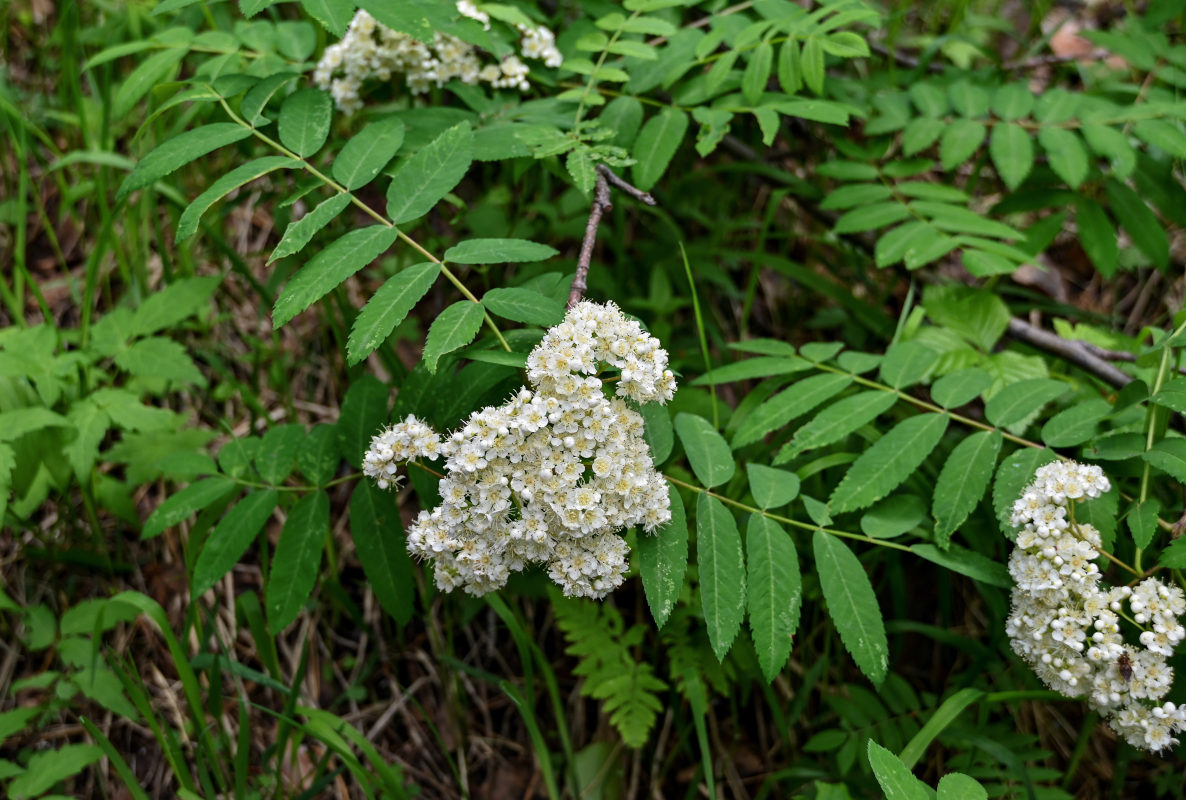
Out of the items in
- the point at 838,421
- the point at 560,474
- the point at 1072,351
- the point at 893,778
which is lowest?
the point at 893,778

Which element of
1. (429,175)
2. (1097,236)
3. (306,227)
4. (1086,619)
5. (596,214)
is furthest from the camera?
(1097,236)

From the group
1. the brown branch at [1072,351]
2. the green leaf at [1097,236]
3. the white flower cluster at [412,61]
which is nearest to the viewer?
the white flower cluster at [412,61]

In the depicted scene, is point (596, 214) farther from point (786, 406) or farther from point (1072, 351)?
point (1072, 351)

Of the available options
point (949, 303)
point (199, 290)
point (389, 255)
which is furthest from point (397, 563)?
point (949, 303)

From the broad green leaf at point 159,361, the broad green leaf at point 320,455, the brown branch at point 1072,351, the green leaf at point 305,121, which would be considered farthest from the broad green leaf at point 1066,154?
the broad green leaf at point 159,361

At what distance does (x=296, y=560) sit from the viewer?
209cm

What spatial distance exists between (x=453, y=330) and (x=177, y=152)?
885 millimetres

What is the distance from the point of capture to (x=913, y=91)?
3000 millimetres

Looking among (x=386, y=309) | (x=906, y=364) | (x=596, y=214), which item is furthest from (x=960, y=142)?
(x=386, y=309)

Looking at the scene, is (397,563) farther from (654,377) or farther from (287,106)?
(287,106)

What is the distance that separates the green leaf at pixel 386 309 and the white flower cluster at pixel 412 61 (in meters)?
0.94

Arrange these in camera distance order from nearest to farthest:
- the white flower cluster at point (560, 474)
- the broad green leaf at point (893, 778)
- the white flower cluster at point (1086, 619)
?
the broad green leaf at point (893, 778), the white flower cluster at point (560, 474), the white flower cluster at point (1086, 619)

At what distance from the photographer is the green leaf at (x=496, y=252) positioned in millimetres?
1971

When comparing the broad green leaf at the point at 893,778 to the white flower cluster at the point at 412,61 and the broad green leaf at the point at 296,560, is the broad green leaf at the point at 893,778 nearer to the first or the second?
the broad green leaf at the point at 296,560
